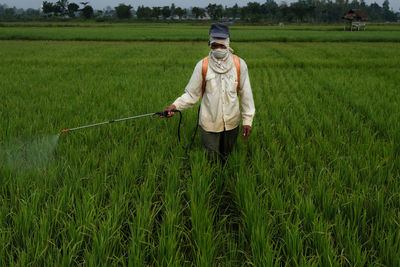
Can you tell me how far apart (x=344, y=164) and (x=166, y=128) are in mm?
2054

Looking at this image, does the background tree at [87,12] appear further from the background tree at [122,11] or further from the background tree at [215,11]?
the background tree at [215,11]

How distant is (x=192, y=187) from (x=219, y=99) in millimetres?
848

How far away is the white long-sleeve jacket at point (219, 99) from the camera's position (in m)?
2.40

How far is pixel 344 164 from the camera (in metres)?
2.34

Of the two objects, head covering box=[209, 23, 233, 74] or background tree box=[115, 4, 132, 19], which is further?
background tree box=[115, 4, 132, 19]

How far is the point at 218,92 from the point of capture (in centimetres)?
240

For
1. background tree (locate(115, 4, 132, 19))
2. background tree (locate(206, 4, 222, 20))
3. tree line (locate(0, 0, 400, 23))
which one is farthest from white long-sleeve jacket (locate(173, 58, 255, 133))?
background tree (locate(206, 4, 222, 20))

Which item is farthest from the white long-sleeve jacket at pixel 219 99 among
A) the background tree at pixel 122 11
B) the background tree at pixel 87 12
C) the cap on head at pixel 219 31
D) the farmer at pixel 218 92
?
the background tree at pixel 122 11

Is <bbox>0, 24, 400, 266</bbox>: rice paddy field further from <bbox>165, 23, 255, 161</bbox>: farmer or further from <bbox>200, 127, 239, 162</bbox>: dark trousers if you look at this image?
<bbox>165, 23, 255, 161</bbox>: farmer

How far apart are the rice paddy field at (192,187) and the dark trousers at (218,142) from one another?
0.15m

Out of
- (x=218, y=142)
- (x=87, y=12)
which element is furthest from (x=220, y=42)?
(x=87, y=12)

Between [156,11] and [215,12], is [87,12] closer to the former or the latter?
[156,11]

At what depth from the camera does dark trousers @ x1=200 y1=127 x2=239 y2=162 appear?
2.57 metres

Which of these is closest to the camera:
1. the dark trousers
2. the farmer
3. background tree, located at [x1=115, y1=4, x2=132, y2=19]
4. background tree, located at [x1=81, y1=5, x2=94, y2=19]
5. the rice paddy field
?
the rice paddy field
